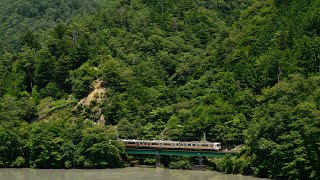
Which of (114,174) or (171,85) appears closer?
(114,174)

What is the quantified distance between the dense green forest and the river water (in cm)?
182

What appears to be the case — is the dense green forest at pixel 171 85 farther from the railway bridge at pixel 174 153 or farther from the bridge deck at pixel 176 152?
the bridge deck at pixel 176 152

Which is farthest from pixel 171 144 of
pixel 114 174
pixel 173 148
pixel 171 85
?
pixel 171 85

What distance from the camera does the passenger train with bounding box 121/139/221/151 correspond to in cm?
5594

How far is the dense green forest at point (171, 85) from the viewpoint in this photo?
50.9 metres

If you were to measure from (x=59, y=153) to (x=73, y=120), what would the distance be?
1029 centimetres

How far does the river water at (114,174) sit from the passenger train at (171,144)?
2.56 metres

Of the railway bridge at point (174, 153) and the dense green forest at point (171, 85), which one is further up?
the dense green forest at point (171, 85)

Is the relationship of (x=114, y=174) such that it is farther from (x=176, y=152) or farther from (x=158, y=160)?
(x=158, y=160)

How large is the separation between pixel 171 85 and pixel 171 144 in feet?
56.6

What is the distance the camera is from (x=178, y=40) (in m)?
83.5

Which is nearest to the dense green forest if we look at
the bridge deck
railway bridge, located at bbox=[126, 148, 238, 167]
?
railway bridge, located at bbox=[126, 148, 238, 167]

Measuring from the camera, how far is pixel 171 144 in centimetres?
5859

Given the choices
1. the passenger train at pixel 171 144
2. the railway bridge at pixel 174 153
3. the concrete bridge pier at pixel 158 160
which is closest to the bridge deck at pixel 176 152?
the railway bridge at pixel 174 153
